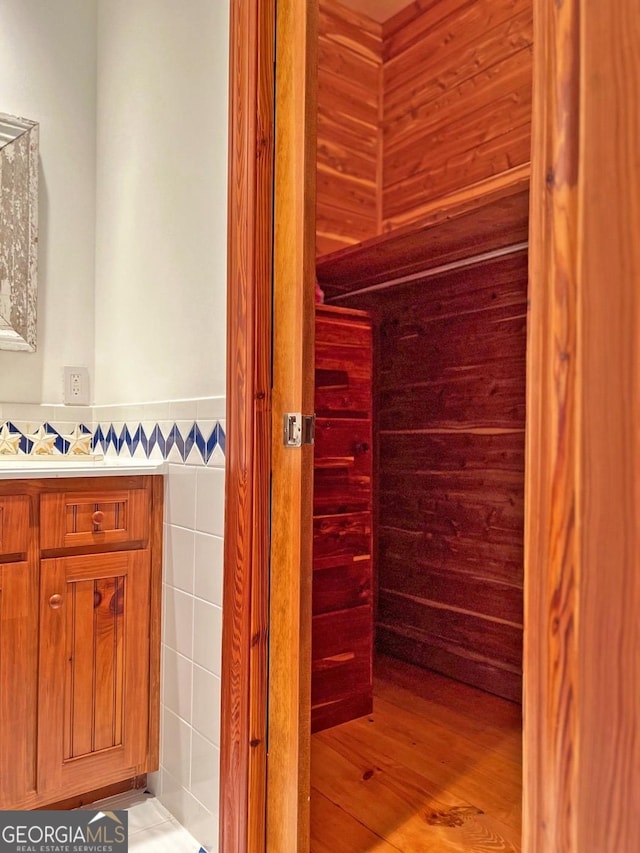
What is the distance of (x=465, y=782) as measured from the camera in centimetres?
158

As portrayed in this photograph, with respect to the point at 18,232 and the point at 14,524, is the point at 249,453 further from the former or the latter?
the point at 18,232

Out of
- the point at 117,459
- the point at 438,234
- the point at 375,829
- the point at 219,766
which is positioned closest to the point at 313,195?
the point at 438,234

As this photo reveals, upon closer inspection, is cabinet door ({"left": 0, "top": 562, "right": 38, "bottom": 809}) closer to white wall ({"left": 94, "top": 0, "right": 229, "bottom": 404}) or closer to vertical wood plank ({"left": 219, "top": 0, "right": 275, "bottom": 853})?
vertical wood plank ({"left": 219, "top": 0, "right": 275, "bottom": 853})

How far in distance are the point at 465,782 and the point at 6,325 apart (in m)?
1.89

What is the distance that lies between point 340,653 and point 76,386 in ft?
4.06

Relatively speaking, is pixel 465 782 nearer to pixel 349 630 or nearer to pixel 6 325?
pixel 349 630

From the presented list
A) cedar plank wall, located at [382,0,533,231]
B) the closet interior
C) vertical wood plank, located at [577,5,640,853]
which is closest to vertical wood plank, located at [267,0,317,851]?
the closet interior

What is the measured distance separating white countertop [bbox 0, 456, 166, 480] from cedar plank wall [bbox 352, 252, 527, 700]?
915 millimetres

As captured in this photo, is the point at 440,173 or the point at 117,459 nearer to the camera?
the point at 117,459

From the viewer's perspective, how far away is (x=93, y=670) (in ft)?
4.74

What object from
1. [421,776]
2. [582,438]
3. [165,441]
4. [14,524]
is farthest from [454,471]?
[582,438]

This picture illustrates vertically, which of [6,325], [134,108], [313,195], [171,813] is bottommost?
[171,813]

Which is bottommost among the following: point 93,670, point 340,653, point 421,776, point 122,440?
point 421,776

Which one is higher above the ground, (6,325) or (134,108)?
(134,108)
